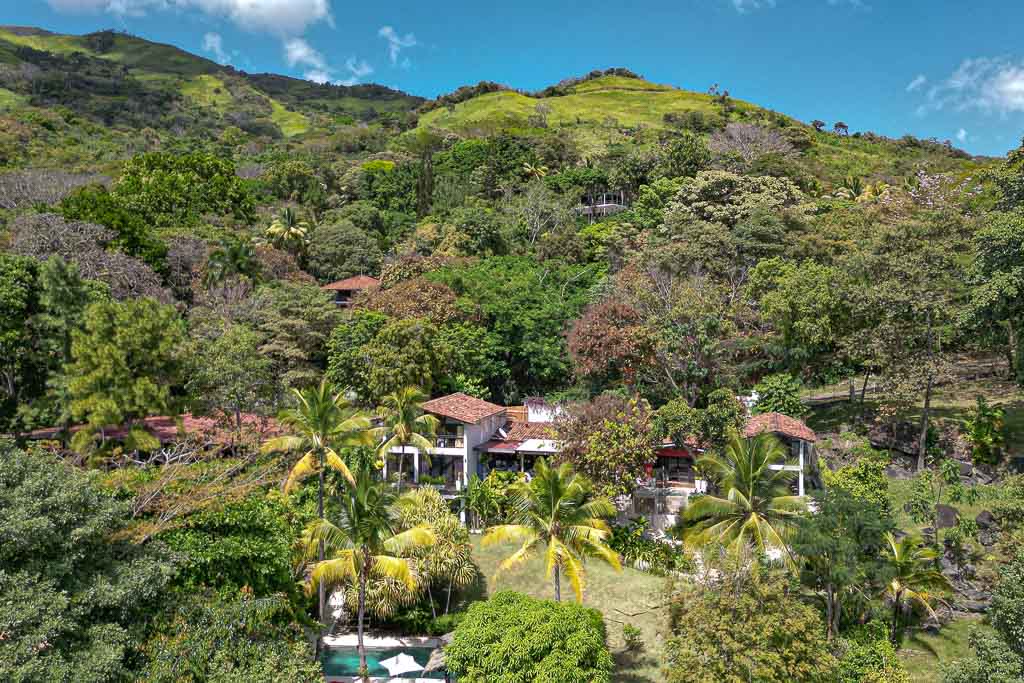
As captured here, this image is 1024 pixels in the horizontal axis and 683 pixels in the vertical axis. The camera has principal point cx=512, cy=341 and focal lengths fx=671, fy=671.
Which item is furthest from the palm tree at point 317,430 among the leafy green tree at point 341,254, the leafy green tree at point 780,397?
the leafy green tree at point 341,254

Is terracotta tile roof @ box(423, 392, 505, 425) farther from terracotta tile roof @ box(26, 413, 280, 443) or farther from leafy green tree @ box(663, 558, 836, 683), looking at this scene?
leafy green tree @ box(663, 558, 836, 683)

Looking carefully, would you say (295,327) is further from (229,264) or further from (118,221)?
(118,221)

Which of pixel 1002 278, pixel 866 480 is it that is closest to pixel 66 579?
pixel 866 480

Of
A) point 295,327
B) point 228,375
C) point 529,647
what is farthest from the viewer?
point 295,327

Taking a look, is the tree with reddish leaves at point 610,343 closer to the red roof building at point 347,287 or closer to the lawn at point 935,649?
the lawn at point 935,649

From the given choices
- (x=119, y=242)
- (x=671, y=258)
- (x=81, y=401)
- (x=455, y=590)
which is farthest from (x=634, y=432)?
(x=119, y=242)
